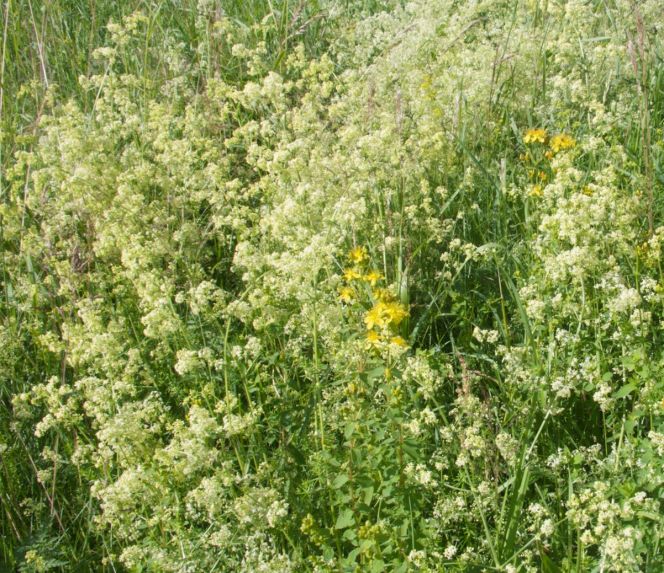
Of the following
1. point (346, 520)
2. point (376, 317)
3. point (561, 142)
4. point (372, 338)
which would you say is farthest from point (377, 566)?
point (561, 142)

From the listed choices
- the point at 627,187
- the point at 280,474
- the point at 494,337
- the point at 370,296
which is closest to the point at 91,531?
the point at 280,474

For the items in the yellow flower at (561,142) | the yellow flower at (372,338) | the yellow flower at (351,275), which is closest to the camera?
the yellow flower at (372,338)

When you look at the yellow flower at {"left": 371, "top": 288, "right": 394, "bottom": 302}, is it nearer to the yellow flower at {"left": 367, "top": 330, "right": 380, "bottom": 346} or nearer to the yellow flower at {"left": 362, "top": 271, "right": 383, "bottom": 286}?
the yellow flower at {"left": 362, "top": 271, "right": 383, "bottom": 286}

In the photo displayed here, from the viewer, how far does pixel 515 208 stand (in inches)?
120

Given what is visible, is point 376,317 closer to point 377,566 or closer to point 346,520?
point 346,520

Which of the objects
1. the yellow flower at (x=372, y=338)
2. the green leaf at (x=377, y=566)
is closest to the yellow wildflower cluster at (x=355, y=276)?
the yellow flower at (x=372, y=338)

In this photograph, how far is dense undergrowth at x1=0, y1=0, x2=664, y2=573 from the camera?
195 cm

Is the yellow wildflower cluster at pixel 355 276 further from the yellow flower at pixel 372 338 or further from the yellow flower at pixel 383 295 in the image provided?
the yellow flower at pixel 372 338

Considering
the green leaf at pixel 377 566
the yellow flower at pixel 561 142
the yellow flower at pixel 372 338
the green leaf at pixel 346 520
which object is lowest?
the green leaf at pixel 377 566

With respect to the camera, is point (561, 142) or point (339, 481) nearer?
point (339, 481)

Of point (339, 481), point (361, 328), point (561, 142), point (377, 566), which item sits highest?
point (561, 142)

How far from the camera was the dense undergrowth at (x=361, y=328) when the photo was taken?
1.95m

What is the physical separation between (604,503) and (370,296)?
102 cm

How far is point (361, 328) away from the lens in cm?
227
